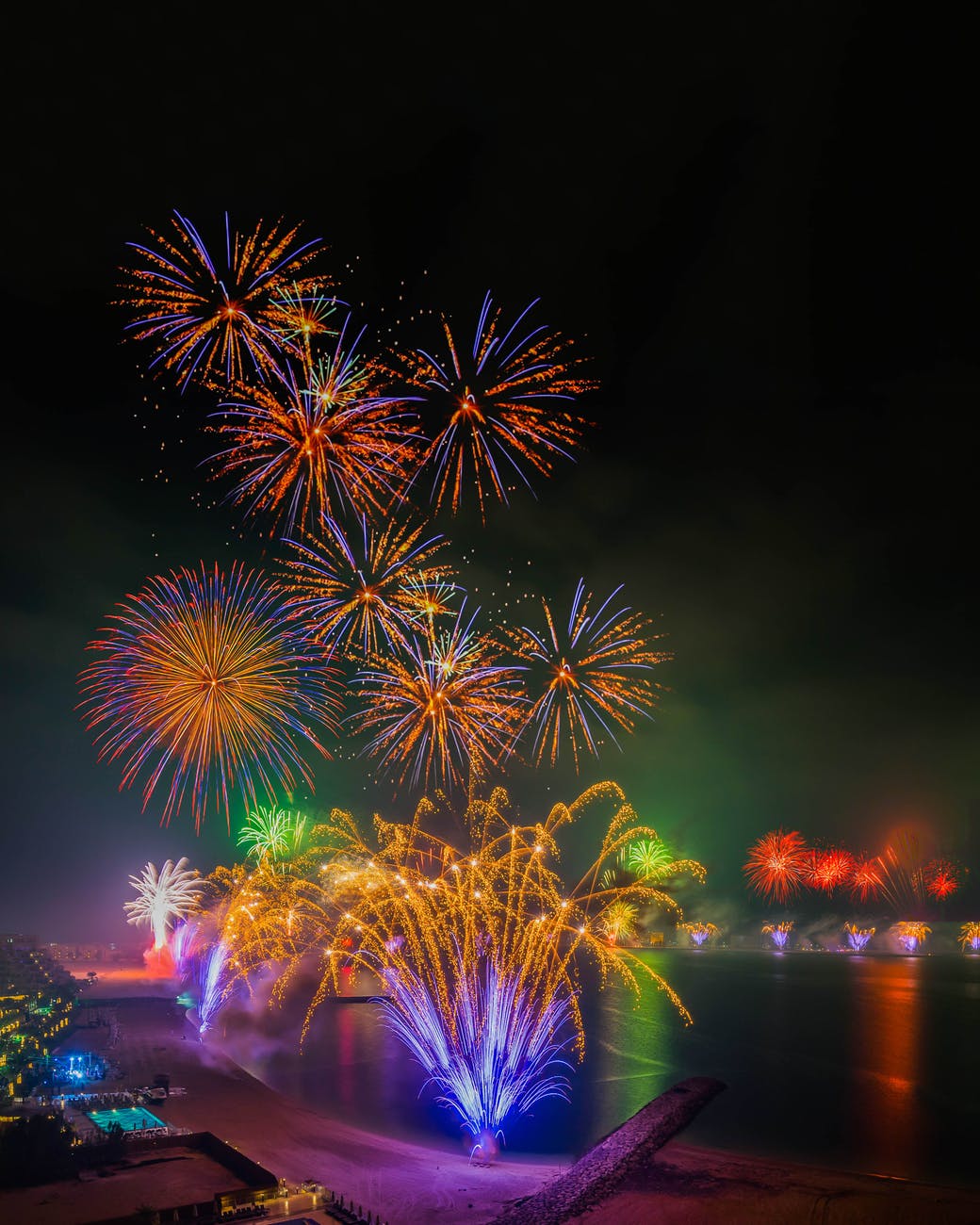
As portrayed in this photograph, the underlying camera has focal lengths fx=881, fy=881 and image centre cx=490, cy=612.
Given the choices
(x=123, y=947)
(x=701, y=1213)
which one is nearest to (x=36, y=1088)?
(x=701, y=1213)

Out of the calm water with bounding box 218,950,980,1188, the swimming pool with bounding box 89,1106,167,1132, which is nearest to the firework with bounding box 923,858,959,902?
the calm water with bounding box 218,950,980,1188

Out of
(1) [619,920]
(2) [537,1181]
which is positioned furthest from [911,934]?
(2) [537,1181]

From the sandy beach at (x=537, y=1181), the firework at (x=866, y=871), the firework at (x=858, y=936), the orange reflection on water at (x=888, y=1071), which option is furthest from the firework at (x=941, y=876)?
the sandy beach at (x=537, y=1181)

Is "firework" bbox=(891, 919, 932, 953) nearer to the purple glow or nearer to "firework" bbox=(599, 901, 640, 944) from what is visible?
"firework" bbox=(599, 901, 640, 944)

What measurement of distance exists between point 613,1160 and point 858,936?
187 m

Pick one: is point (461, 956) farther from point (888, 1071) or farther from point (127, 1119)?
point (888, 1071)

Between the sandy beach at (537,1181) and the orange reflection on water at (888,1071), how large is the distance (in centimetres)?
852

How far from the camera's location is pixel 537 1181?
27.3 meters

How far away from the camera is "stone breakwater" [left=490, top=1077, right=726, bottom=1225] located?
23562 millimetres

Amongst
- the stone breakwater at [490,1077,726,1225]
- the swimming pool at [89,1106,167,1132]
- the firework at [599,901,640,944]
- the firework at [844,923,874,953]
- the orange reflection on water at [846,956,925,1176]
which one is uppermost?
the swimming pool at [89,1106,167,1132]

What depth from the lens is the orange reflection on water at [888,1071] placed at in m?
38.4

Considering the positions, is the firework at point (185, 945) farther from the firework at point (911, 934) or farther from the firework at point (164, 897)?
the firework at point (911, 934)

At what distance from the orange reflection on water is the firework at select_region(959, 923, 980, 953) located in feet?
278

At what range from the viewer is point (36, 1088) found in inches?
1299
